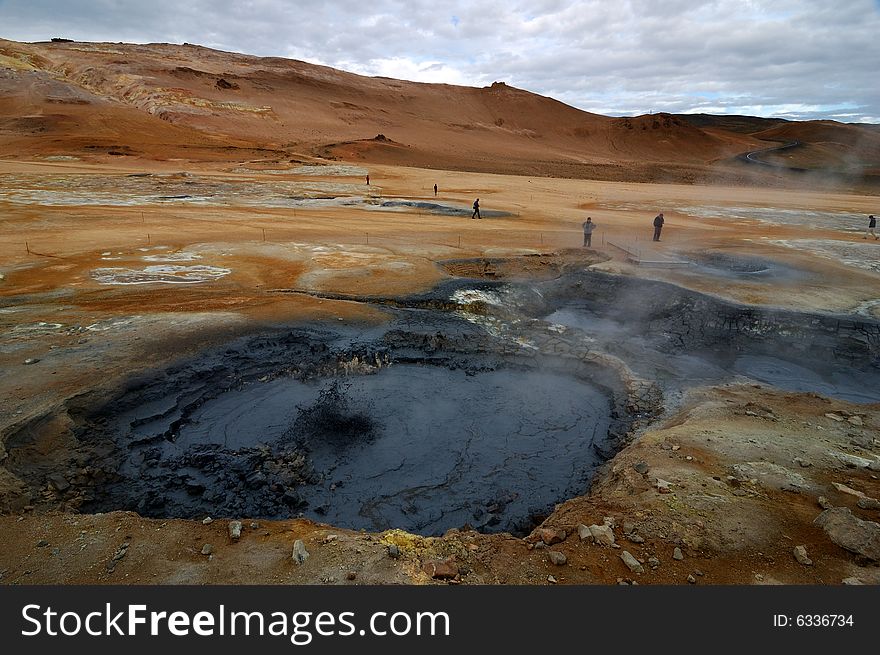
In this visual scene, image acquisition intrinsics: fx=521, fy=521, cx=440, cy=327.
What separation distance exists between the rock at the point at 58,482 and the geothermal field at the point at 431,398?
3cm

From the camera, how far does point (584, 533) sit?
204 inches

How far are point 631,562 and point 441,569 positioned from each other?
1741 millimetres

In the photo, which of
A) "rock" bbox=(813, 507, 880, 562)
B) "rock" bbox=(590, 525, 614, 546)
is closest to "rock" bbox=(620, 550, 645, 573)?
"rock" bbox=(590, 525, 614, 546)

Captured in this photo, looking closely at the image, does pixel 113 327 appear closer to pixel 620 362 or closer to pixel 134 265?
pixel 134 265

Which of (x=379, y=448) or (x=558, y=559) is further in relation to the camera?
(x=379, y=448)

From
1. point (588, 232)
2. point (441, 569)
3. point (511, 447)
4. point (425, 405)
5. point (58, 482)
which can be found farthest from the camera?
point (588, 232)

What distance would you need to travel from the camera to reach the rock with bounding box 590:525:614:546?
5.04 meters

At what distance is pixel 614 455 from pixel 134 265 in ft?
46.0

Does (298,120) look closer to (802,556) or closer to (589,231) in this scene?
(589,231)

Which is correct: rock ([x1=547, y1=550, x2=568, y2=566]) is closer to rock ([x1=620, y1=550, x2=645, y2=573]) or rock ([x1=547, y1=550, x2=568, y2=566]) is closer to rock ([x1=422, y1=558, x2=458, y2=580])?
rock ([x1=620, y1=550, x2=645, y2=573])

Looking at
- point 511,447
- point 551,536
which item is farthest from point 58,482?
point 511,447

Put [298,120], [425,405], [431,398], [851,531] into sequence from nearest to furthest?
[851,531] → [425,405] → [431,398] → [298,120]

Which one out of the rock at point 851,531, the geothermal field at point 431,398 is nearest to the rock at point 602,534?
the geothermal field at point 431,398

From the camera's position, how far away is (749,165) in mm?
62062
